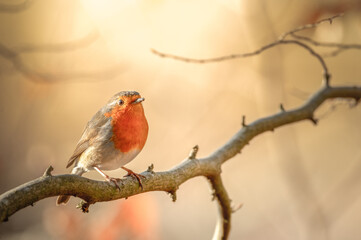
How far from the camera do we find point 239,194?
3.90m

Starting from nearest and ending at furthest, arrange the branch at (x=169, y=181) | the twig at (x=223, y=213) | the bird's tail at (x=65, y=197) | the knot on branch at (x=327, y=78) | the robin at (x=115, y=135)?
the branch at (x=169, y=181) → the robin at (x=115, y=135) → the bird's tail at (x=65, y=197) → the twig at (x=223, y=213) → the knot on branch at (x=327, y=78)

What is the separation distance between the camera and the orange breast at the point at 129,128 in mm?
1049

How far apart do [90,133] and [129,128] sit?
130mm

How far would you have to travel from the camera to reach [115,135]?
1.11 m

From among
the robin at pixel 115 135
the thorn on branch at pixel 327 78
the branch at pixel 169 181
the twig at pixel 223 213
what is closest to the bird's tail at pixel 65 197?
the robin at pixel 115 135

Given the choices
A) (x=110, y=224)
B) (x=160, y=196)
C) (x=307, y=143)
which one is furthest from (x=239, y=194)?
(x=110, y=224)

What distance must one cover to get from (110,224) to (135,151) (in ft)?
5.01

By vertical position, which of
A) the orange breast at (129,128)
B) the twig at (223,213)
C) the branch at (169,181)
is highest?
the orange breast at (129,128)

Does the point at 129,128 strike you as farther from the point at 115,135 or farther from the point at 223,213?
the point at 223,213

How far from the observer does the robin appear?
104 cm

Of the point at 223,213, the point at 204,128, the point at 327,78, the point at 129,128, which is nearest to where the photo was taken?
the point at 129,128

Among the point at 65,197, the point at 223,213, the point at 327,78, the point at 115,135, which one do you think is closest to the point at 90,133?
the point at 115,135

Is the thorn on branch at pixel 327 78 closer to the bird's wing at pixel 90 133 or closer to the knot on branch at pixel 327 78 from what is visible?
the knot on branch at pixel 327 78

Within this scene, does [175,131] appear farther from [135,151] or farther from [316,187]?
[135,151]
